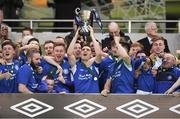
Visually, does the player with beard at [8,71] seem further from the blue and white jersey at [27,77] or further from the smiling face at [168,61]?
the smiling face at [168,61]

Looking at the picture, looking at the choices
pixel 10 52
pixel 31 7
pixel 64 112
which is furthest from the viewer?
pixel 31 7

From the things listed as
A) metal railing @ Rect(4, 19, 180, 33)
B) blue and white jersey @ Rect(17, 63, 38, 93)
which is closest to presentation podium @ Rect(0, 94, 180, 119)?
blue and white jersey @ Rect(17, 63, 38, 93)

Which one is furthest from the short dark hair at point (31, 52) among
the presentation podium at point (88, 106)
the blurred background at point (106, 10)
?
the blurred background at point (106, 10)

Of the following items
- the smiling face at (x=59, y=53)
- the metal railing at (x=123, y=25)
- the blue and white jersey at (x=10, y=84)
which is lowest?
the blue and white jersey at (x=10, y=84)

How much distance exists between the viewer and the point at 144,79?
10602 mm

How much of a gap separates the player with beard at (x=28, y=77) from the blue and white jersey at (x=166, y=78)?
193 cm

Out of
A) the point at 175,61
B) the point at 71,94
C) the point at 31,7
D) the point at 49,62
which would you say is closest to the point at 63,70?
the point at 49,62

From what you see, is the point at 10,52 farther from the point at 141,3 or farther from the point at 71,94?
the point at 141,3

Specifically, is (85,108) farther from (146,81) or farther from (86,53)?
(146,81)

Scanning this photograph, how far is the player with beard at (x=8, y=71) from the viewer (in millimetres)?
10250

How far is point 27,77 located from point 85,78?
932 mm

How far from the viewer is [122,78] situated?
10.3m

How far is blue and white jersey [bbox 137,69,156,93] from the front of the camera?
34.6 ft

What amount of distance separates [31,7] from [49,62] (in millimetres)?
7842
